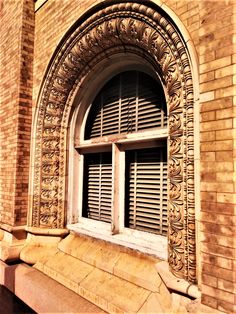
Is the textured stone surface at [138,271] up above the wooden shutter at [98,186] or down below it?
below

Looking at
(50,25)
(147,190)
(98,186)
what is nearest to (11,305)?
(98,186)

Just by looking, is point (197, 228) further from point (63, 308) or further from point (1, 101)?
point (1, 101)

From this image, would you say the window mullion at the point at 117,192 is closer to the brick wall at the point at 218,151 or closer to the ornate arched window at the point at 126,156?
the ornate arched window at the point at 126,156

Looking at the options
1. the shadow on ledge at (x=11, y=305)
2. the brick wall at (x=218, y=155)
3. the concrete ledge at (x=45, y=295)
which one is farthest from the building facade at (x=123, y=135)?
the shadow on ledge at (x=11, y=305)

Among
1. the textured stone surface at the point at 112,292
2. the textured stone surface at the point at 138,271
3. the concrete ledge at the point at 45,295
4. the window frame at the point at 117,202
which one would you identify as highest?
the window frame at the point at 117,202

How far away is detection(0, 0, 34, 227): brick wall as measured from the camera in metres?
4.33

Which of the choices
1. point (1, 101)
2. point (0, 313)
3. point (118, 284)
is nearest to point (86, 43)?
point (1, 101)

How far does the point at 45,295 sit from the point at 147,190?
1.89 meters

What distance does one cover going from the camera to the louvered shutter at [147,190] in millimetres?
3164

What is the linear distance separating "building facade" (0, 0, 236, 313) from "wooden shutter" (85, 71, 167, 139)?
2cm

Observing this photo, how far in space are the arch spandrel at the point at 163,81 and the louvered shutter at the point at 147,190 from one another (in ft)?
2.25

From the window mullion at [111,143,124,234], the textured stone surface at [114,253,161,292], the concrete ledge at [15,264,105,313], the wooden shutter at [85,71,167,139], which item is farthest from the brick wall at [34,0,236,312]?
the window mullion at [111,143,124,234]

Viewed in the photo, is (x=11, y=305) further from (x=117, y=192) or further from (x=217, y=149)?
(x=217, y=149)

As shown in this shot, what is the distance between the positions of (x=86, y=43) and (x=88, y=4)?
1.64 ft
